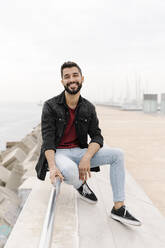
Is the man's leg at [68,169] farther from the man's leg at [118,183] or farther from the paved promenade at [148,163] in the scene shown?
the paved promenade at [148,163]

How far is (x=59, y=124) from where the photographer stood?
2.19 meters

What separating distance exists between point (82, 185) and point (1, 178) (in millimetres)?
4141

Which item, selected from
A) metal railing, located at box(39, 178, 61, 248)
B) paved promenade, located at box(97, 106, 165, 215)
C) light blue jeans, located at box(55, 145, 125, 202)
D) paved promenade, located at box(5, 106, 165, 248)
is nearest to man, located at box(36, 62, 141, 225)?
light blue jeans, located at box(55, 145, 125, 202)

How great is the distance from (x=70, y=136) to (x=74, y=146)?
112 millimetres

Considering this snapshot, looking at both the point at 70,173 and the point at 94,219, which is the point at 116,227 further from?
the point at 70,173

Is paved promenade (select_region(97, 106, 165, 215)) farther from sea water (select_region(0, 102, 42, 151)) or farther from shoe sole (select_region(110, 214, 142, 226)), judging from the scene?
sea water (select_region(0, 102, 42, 151))

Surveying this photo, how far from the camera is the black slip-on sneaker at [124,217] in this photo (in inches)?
75.0

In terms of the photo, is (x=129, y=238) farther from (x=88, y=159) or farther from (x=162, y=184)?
(x=162, y=184)

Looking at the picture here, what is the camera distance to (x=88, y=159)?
2.05 metres

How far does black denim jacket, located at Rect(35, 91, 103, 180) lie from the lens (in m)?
2.14

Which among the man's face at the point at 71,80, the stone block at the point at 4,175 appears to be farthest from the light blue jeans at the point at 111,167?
the stone block at the point at 4,175

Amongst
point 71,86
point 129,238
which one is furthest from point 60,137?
point 129,238

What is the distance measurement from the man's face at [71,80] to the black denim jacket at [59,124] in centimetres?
13

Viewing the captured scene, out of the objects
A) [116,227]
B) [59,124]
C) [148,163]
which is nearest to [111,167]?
[116,227]
